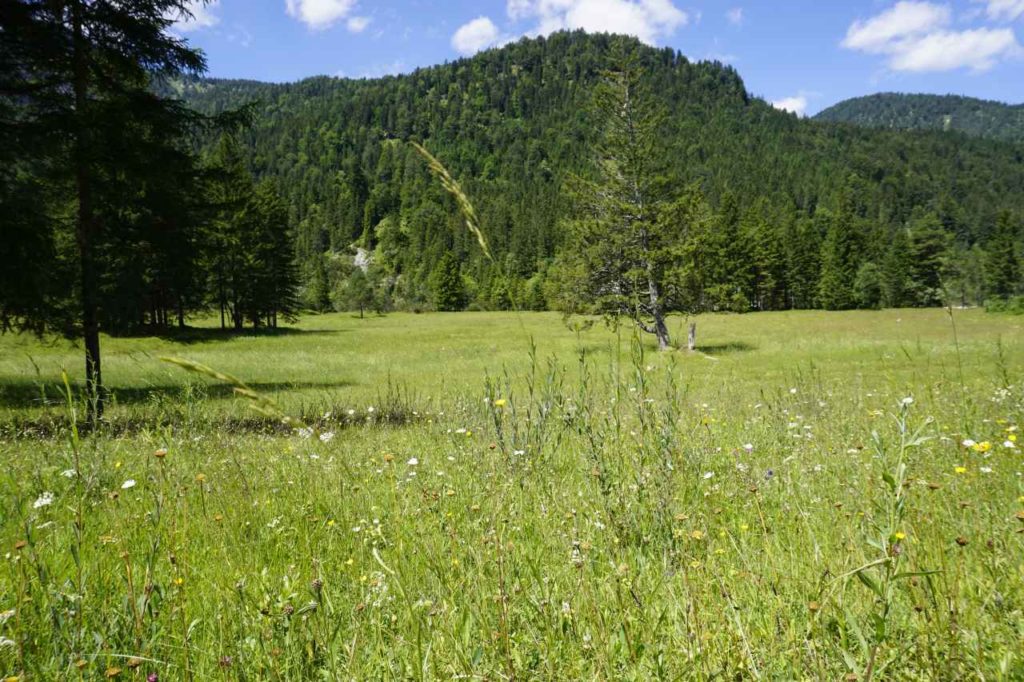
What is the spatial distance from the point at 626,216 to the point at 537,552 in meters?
23.8

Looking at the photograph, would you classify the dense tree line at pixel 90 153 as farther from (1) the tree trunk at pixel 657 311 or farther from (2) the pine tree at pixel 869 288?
(2) the pine tree at pixel 869 288

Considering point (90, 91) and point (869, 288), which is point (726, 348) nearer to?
point (90, 91)

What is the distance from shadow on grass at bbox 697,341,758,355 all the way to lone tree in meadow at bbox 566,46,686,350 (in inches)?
98.7

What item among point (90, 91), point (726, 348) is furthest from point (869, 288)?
point (90, 91)

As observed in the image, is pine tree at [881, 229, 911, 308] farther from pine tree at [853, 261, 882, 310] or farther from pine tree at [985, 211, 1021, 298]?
pine tree at [985, 211, 1021, 298]

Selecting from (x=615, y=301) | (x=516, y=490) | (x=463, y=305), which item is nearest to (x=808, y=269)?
(x=463, y=305)

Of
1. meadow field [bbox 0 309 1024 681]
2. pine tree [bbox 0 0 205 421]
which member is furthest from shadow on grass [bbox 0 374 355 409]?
meadow field [bbox 0 309 1024 681]

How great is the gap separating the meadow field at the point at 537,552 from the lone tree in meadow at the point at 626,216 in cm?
1871

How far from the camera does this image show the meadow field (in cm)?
167

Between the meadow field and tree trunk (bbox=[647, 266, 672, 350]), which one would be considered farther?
tree trunk (bbox=[647, 266, 672, 350])

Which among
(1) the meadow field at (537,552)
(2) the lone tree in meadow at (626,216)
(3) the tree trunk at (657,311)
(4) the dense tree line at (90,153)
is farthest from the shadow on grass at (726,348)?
(4) the dense tree line at (90,153)

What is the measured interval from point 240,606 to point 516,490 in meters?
1.70

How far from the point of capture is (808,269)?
255 ft

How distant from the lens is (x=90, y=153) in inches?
397
